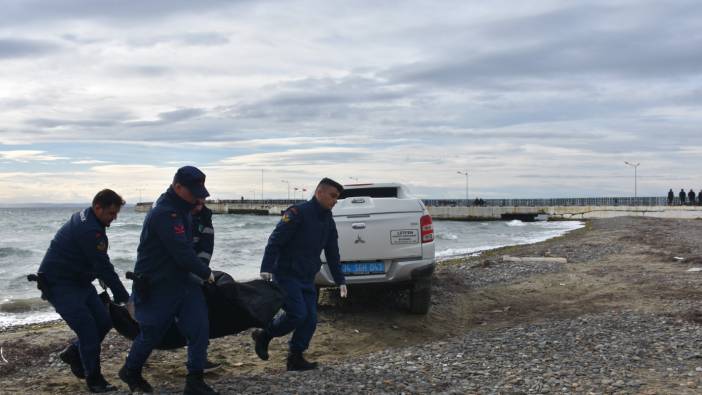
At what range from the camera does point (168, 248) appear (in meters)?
5.15

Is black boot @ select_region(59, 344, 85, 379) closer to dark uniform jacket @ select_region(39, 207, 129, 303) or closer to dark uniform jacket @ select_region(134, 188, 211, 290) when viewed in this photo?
dark uniform jacket @ select_region(39, 207, 129, 303)

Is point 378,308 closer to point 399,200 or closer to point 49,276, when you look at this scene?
point 399,200

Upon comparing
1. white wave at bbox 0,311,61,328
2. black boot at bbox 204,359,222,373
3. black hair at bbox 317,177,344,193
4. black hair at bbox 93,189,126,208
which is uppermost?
black hair at bbox 317,177,344,193

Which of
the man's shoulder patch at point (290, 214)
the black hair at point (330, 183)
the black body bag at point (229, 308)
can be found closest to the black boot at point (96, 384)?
the black body bag at point (229, 308)

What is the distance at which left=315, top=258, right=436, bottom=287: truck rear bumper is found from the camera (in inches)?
356

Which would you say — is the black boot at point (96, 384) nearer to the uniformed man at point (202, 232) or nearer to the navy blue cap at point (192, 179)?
the uniformed man at point (202, 232)

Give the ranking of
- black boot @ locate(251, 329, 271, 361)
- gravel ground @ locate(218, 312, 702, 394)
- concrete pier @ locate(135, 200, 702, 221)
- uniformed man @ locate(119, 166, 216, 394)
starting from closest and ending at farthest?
uniformed man @ locate(119, 166, 216, 394)
gravel ground @ locate(218, 312, 702, 394)
black boot @ locate(251, 329, 271, 361)
concrete pier @ locate(135, 200, 702, 221)

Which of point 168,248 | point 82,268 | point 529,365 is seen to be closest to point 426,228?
point 529,365

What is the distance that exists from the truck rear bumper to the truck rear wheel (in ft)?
1.38

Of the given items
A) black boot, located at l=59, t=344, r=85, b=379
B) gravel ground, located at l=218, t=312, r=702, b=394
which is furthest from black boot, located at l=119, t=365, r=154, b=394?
black boot, located at l=59, t=344, r=85, b=379

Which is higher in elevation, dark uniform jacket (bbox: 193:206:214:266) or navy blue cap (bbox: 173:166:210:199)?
navy blue cap (bbox: 173:166:210:199)

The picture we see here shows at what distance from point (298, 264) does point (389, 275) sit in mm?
2886

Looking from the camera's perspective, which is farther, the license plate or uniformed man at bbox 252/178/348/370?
the license plate

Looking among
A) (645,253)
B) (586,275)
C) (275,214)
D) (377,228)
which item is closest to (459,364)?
(377,228)
